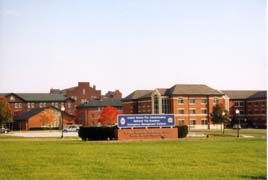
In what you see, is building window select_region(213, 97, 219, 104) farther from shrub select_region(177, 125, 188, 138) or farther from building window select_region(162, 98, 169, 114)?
shrub select_region(177, 125, 188, 138)

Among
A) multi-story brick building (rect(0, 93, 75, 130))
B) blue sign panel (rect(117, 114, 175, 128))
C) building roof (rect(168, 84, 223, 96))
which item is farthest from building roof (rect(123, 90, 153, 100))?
blue sign panel (rect(117, 114, 175, 128))

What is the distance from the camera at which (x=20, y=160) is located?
16359mm

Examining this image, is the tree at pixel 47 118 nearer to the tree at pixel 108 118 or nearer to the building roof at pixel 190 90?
the tree at pixel 108 118

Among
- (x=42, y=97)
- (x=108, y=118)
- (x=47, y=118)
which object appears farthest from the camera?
(x=42, y=97)

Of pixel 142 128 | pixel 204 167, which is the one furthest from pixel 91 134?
pixel 204 167

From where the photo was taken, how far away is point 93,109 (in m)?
92.9

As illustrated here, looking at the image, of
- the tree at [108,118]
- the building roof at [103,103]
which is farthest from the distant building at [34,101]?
the tree at [108,118]

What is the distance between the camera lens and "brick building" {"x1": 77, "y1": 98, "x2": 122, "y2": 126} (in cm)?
9281

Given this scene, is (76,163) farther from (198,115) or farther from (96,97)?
(96,97)

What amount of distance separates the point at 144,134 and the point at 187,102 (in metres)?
45.3

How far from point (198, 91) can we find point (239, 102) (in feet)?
33.1

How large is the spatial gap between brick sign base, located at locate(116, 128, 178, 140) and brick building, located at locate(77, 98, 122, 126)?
60273mm

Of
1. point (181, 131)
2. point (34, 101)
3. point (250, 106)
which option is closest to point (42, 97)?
point (34, 101)

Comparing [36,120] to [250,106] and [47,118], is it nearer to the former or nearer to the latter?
[47,118]
